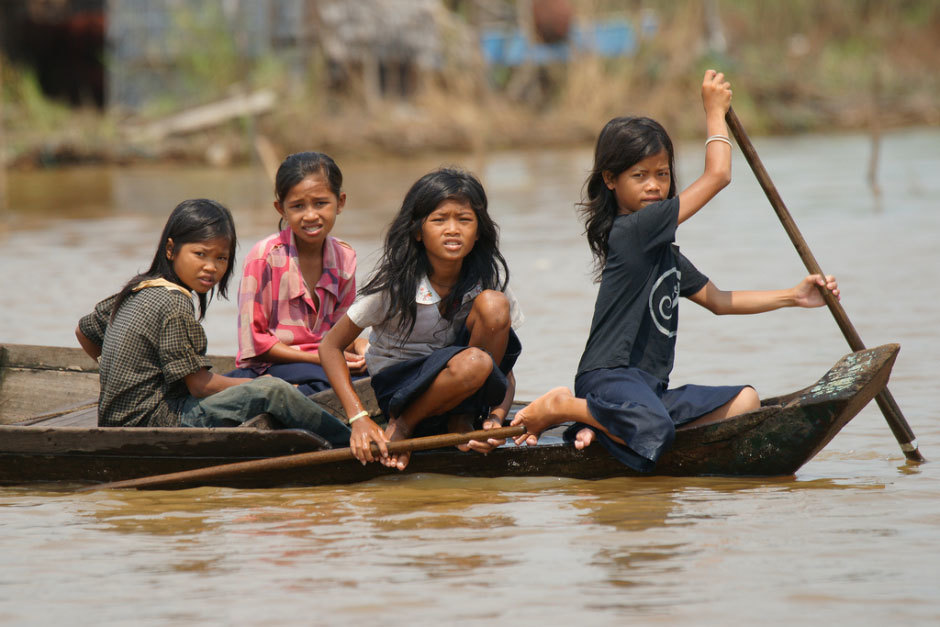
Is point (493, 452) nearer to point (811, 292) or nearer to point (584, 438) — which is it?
point (584, 438)

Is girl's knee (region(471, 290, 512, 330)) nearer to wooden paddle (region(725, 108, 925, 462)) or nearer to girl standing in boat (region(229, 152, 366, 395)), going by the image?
girl standing in boat (region(229, 152, 366, 395))

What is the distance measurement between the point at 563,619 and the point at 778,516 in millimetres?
957

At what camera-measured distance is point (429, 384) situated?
3650mm

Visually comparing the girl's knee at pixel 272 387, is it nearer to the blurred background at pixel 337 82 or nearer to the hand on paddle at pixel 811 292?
the hand on paddle at pixel 811 292

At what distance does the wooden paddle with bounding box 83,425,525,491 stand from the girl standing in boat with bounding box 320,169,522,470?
0.05 metres

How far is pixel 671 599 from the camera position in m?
2.73

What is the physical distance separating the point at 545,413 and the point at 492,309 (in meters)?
0.35

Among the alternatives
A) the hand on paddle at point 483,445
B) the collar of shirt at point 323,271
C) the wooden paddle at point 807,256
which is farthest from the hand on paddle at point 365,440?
the wooden paddle at point 807,256

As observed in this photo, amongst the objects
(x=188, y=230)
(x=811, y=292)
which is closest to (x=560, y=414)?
(x=811, y=292)

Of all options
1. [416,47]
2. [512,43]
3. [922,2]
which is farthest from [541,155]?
[922,2]

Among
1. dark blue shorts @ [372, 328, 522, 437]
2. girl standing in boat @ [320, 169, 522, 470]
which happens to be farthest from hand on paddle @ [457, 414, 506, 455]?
dark blue shorts @ [372, 328, 522, 437]

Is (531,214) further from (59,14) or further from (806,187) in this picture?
(59,14)

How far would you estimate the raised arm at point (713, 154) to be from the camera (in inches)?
139

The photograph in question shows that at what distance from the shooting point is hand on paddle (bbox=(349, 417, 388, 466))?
357 cm
